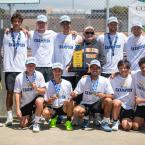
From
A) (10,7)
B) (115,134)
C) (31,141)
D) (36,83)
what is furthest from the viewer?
(10,7)

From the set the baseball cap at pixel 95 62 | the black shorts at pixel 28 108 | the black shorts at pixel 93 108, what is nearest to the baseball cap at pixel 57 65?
the baseball cap at pixel 95 62

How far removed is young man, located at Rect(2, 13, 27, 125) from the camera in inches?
306

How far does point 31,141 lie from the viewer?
675cm

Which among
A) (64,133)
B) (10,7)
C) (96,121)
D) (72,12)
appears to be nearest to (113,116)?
(96,121)

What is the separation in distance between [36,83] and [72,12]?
2.09 m

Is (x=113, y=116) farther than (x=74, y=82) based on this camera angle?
No

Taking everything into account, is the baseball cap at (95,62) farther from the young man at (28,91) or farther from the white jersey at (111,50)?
the young man at (28,91)

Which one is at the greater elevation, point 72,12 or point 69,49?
point 72,12

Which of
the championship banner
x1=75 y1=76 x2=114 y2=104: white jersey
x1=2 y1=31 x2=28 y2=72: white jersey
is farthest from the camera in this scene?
the championship banner

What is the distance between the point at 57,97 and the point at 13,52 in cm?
111

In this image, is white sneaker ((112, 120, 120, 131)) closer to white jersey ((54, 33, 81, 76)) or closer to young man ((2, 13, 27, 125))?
white jersey ((54, 33, 81, 76))

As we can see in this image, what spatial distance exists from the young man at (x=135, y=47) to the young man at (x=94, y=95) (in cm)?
64

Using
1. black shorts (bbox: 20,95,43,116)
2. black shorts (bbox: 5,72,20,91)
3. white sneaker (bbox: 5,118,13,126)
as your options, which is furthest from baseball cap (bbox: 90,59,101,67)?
white sneaker (bbox: 5,118,13,126)

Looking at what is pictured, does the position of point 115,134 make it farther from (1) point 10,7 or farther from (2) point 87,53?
(1) point 10,7
